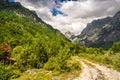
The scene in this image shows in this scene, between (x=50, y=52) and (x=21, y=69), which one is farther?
(x=50, y=52)

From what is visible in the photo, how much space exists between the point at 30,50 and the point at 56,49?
11.5 meters

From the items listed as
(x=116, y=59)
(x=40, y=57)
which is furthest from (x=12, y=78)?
(x=116, y=59)

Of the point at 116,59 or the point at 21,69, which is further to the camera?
the point at 116,59

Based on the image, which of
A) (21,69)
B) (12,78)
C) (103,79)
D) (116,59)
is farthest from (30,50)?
(103,79)

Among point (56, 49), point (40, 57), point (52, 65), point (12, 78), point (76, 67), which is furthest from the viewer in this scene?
point (56, 49)

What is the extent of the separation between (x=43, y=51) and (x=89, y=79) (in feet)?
105

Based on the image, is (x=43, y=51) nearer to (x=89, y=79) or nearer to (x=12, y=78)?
(x=12, y=78)

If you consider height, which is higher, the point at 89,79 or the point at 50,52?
the point at 50,52

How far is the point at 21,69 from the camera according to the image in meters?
67.8

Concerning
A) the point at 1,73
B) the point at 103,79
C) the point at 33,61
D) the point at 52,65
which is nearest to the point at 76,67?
the point at 52,65

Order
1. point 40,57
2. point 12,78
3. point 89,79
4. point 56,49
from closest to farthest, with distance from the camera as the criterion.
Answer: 1. point 89,79
2. point 12,78
3. point 40,57
4. point 56,49

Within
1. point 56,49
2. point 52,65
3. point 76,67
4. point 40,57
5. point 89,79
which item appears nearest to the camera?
point 89,79

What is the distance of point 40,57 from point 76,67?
41.6ft

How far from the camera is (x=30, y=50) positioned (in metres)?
77.3
